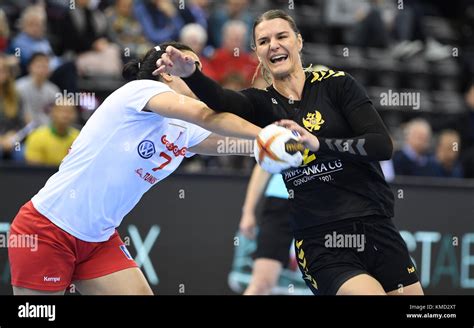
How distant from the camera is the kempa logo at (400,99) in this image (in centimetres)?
1127

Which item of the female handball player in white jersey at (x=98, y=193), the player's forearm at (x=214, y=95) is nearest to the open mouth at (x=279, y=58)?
the player's forearm at (x=214, y=95)

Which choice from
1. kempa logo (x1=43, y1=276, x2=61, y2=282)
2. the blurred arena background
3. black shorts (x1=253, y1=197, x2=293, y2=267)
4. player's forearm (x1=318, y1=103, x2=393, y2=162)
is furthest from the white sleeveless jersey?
the blurred arena background

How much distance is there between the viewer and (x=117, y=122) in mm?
4574

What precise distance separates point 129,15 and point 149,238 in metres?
3.35

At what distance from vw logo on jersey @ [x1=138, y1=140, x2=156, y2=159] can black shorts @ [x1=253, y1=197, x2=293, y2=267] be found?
2.72 metres

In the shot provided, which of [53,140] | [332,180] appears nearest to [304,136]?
[332,180]

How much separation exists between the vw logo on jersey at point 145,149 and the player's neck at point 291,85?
2.45 feet

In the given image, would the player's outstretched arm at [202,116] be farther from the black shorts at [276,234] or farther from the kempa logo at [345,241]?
the black shorts at [276,234]

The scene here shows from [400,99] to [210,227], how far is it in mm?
4521
